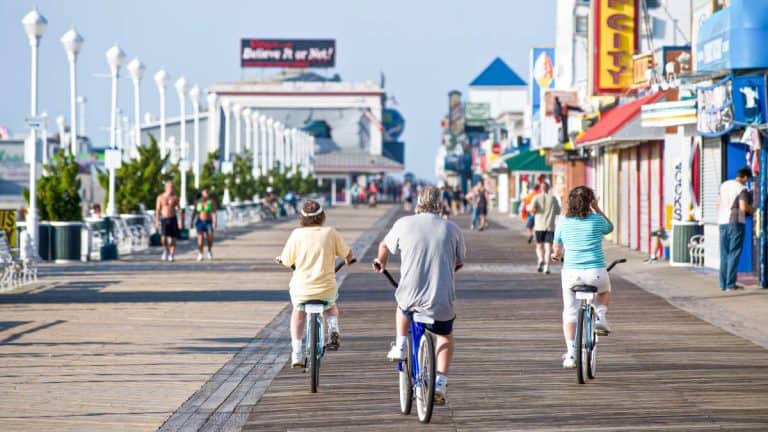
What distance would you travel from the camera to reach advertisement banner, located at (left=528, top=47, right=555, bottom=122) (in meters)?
63.7

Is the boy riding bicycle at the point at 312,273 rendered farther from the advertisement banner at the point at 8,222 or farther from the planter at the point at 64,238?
the planter at the point at 64,238

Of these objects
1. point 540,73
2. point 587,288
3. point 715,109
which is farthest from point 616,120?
point 540,73

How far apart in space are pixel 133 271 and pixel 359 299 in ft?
26.6

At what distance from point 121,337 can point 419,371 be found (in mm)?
6561

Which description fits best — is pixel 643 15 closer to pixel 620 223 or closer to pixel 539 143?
pixel 620 223

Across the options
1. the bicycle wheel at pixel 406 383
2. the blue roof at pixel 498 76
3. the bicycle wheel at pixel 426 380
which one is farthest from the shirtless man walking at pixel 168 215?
the blue roof at pixel 498 76

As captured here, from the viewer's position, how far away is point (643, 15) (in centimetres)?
3828

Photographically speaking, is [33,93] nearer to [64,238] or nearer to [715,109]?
[64,238]

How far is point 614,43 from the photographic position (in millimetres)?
37219

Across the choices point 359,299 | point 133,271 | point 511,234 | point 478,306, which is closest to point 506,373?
point 478,306

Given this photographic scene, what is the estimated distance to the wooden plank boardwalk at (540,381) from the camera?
1020 cm

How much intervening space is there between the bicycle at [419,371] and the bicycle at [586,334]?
200 centimetres

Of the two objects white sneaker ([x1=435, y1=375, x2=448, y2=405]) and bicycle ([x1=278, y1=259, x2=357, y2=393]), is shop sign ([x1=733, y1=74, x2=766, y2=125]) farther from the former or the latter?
white sneaker ([x1=435, y1=375, x2=448, y2=405])

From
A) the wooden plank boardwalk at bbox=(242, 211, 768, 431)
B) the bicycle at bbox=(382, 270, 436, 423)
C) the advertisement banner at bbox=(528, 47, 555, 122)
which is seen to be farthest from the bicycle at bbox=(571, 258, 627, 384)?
the advertisement banner at bbox=(528, 47, 555, 122)
